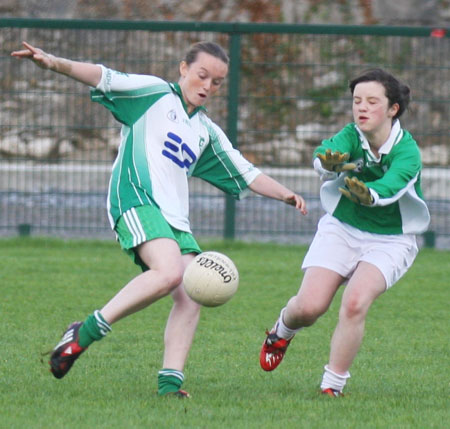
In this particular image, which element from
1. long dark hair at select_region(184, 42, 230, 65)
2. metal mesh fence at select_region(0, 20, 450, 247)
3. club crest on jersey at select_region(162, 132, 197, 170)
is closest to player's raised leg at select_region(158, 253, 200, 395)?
club crest on jersey at select_region(162, 132, 197, 170)

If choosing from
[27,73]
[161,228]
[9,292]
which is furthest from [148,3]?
[161,228]

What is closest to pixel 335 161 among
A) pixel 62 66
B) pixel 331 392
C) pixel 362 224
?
pixel 362 224

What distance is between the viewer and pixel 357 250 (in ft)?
18.5

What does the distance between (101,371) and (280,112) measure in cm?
591

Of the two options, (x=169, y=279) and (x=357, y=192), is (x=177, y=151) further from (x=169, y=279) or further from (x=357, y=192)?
(x=357, y=192)

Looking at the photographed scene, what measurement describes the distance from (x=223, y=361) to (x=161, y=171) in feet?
4.53

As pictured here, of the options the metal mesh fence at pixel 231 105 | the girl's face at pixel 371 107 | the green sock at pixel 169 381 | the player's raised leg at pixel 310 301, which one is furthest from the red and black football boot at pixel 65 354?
the metal mesh fence at pixel 231 105

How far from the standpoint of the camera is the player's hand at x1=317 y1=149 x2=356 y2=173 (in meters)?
5.22

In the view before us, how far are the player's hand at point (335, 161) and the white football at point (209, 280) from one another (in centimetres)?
68

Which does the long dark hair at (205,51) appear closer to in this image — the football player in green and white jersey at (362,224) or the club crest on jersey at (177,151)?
the club crest on jersey at (177,151)

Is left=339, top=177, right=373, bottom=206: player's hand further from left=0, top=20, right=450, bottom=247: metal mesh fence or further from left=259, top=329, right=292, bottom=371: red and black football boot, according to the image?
left=0, top=20, right=450, bottom=247: metal mesh fence

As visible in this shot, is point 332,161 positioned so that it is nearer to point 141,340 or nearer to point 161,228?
point 161,228

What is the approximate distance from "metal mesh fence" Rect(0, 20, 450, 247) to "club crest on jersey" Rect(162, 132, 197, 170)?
18.9 ft

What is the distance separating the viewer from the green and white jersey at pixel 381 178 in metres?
5.48
